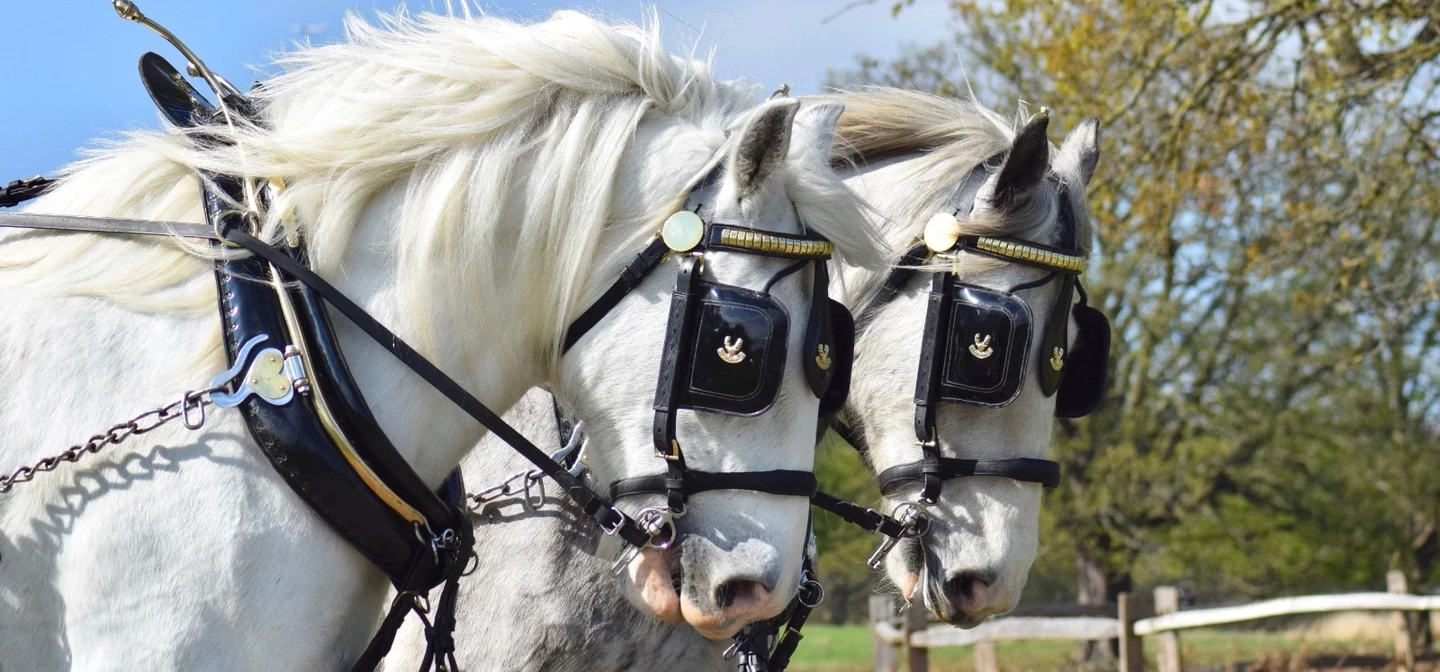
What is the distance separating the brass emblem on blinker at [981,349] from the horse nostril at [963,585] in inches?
20.8

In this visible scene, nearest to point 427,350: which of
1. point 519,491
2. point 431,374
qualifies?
point 431,374

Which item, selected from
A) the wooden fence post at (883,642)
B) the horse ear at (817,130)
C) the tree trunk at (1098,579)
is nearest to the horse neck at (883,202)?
the horse ear at (817,130)

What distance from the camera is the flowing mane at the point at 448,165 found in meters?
1.94

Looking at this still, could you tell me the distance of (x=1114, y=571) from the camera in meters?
18.3

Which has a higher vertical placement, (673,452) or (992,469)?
(992,469)

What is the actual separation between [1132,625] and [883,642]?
2621mm

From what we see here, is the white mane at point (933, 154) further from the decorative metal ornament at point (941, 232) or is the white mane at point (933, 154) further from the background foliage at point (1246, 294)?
the background foliage at point (1246, 294)

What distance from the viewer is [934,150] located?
3.60 meters

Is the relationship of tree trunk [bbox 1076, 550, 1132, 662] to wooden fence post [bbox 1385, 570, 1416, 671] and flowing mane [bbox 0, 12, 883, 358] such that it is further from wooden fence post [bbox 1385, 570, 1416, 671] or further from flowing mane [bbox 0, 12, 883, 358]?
flowing mane [bbox 0, 12, 883, 358]

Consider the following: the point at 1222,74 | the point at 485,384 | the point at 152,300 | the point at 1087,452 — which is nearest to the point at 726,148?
the point at 485,384

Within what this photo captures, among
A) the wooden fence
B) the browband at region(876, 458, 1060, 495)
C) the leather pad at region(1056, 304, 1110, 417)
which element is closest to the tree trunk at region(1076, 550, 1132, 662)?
the wooden fence

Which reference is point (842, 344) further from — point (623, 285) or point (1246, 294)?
point (1246, 294)

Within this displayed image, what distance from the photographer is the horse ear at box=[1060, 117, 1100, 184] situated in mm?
3656

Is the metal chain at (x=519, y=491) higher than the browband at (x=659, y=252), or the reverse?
the browband at (x=659, y=252)
